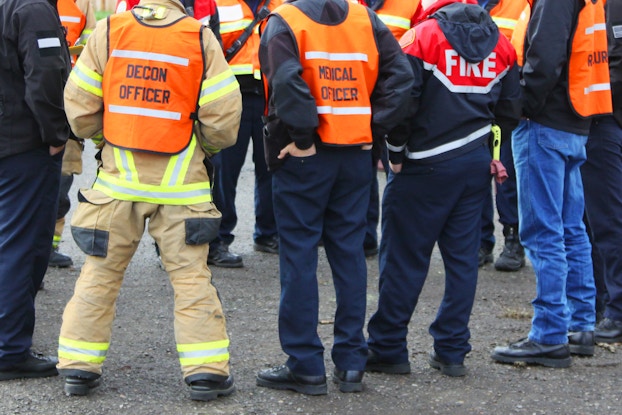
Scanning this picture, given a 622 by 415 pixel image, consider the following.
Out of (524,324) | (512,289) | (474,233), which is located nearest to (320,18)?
(474,233)

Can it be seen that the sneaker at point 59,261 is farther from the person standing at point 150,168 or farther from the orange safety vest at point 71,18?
the person standing at point 150,168

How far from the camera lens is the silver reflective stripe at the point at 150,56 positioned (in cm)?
470

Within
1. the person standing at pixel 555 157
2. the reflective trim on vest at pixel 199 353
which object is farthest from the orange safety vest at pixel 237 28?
the reflective trim on vest at pixel 199 353

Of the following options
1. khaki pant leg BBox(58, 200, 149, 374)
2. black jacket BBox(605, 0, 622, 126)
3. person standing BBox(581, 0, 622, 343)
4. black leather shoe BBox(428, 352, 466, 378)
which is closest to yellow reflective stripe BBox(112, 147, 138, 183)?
khaki pant leg BBox(58, 200, 149, 374)

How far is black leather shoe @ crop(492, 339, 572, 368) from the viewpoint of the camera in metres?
5.60

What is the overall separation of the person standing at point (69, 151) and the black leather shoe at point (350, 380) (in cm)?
286

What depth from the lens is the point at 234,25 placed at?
7.36 metres

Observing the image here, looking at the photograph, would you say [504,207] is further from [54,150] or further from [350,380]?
[54,150]

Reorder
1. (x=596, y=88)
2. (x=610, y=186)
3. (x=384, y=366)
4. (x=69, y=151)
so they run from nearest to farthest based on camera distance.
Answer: (x=384, y=366) → (x=596, y=88) → (x=610, y=186) → (x=69, y=151)

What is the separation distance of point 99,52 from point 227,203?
298 centimetres

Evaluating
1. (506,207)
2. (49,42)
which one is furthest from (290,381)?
(506,207)

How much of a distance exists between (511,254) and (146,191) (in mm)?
3696

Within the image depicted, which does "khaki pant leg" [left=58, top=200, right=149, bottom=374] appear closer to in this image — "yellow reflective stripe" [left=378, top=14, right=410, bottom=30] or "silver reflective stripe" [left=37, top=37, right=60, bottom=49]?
"silver reflective stripe" [left=37, top=37, right=60, bottom=49]

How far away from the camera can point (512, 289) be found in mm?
7191
